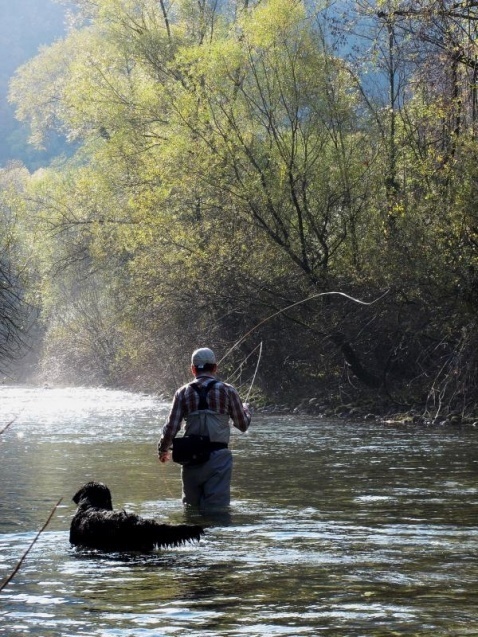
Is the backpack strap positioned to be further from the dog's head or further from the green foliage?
the green foliage

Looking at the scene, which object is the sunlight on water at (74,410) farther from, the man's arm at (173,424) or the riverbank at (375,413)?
the man's arm at (173,424)

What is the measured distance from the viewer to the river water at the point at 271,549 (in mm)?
6328

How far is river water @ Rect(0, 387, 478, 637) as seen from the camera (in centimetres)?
633

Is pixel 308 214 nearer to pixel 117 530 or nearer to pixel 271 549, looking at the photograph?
pixel 271 549

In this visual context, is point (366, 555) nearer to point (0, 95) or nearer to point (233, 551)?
point (233, 551)

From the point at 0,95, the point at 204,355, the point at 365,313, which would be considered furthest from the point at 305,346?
the point at 0,95

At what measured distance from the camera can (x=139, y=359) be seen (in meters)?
28.6

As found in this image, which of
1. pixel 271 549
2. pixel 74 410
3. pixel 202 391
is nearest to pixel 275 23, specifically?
pixel 74 410

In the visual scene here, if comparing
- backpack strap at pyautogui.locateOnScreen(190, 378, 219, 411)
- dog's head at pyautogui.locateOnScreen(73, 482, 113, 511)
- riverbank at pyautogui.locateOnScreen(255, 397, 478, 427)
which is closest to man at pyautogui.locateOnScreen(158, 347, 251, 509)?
backpack strap at pyautogui.locateOnScreen(190, 378, 219, 411)

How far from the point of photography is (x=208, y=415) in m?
9.38

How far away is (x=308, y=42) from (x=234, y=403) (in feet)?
46.9

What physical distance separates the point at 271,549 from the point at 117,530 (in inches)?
43.4

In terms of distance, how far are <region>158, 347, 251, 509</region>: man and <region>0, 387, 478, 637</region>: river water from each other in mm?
453

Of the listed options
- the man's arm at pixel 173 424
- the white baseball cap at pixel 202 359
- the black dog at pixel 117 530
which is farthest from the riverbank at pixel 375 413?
the black dog at pixel 117 530
